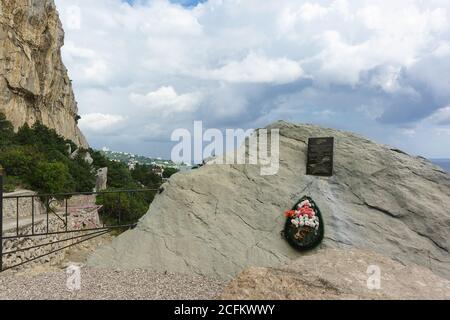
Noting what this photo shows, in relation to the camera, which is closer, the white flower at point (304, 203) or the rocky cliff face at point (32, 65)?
the white flower at point (304, 203)

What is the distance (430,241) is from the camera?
6391 millimetres

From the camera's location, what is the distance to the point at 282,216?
6.93m

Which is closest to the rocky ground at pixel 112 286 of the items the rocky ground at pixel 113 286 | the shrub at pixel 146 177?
the rocky ground at pixel 113 286

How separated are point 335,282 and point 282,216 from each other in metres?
2.40

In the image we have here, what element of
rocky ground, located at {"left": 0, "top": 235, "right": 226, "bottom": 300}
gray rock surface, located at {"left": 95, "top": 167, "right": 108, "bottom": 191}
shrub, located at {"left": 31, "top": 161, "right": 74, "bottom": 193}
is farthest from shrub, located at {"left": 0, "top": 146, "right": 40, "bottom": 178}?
rocky ground, located at {"left": 0, "top": 235, "right": 226, "bottom": 300}

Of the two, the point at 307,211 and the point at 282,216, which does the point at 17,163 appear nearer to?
the point at 282,216

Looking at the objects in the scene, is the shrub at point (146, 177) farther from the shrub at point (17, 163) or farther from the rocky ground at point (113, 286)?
the rocky ground at point (113, 286)

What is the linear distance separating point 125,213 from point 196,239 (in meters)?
18.6

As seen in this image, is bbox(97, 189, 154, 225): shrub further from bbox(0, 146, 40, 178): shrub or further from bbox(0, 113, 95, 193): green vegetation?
bbox(0, 146, 40, 178): shrub

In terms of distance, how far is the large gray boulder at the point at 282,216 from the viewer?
6.50 m

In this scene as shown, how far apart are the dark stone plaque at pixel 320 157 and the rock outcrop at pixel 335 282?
1931 millimetres

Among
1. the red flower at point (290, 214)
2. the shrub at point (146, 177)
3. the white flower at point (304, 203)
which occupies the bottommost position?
the shrub at point (146, 177)

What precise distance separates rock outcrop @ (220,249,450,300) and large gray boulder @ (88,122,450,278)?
91 centimetres
